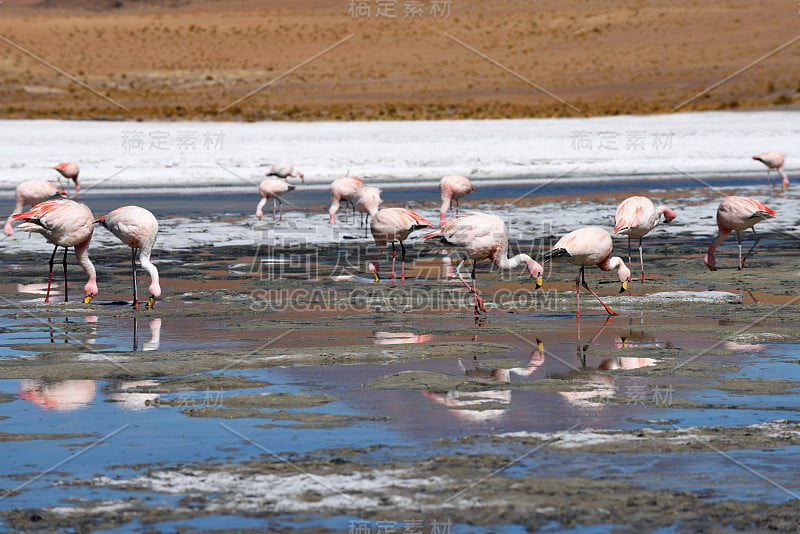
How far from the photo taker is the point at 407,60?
277 feet

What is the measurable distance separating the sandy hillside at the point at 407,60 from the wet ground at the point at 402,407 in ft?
122

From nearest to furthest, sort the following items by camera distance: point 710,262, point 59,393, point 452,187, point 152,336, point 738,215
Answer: point 59,393
point 152,336
point 710,262
point 738,215
point 452,187

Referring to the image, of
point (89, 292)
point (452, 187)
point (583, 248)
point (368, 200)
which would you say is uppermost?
point (452, 187)

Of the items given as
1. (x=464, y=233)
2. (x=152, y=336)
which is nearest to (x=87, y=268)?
(x=152, y=336)

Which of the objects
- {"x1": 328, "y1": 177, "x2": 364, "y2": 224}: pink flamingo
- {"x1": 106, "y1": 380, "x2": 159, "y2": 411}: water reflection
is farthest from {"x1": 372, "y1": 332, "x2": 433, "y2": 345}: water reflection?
{"x1": 328, "y1": 177, "x2": 364, "y2": 224}: pink flamingo

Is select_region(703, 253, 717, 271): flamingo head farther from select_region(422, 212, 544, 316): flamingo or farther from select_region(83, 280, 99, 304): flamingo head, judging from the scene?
select_region(83, 280, 99, 304): flamingo head

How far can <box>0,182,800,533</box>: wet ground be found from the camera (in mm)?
6117

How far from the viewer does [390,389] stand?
8.80m

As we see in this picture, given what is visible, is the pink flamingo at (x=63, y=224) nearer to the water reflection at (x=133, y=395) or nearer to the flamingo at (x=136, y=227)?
the flamingo at (x=136, y=227)

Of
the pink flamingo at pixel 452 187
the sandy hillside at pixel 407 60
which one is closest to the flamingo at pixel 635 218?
the pink flamingo at pixel 452 187

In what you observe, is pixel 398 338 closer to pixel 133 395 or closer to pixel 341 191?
pixel 133 395

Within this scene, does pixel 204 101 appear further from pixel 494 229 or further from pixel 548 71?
pixel 494 229

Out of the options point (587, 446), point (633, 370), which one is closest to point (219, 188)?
point (633, 370)

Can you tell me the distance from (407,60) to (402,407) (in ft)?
255
